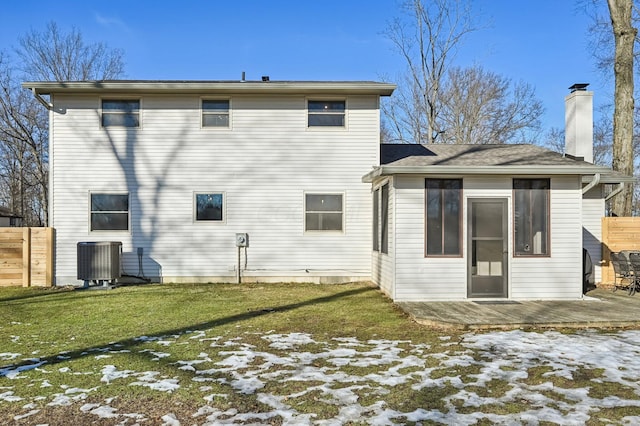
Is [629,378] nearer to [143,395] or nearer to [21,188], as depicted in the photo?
[143,395]

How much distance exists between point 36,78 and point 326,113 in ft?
67.6

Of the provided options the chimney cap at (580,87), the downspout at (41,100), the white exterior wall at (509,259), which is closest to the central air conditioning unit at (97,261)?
the downspout at (41,100)

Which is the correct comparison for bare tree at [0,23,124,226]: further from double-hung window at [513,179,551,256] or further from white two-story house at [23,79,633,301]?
double-hung window at [513,179,551,256]

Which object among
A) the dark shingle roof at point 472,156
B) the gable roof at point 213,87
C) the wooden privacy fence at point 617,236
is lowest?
the wooden privacy fence at point 617,236

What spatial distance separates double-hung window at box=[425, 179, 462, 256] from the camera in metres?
8.06

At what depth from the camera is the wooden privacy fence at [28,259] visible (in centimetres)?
1027

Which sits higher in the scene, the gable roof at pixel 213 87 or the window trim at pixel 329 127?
the gable roof at pixel 213 87

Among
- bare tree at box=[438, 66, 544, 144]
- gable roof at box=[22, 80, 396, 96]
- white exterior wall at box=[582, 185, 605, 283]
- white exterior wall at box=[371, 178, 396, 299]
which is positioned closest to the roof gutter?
white exterior wall at box=[371, 178, 396, 299]

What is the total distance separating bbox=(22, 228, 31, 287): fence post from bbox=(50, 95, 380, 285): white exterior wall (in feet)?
1.95

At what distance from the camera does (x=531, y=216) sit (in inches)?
320

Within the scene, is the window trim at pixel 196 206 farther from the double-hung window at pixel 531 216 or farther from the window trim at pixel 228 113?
the double-hung window at pixel 531 216

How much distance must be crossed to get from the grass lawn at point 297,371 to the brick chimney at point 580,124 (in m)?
5.15

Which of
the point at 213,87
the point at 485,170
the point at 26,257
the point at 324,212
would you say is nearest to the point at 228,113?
the point at 213,87

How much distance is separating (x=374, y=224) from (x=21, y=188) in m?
24.7
